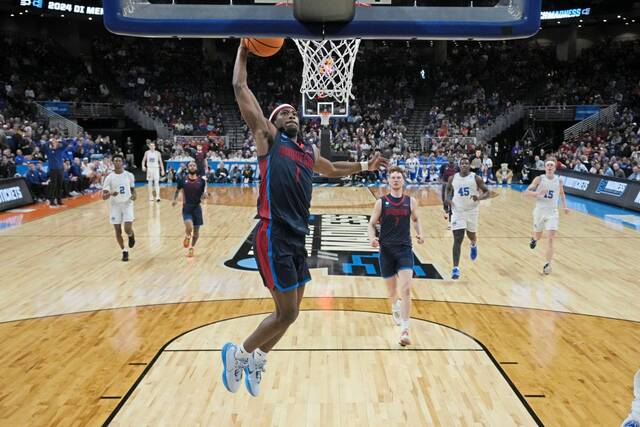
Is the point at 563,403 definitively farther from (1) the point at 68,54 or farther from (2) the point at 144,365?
(1) the point at 68,54

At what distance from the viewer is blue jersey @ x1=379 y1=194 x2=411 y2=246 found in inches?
260

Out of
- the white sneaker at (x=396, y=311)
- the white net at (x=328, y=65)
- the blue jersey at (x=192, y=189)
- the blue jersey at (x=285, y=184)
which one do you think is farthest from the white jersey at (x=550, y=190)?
the blue jersey at (x=285, y=184)

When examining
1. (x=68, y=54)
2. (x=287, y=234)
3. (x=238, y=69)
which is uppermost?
(x=68, y=54)

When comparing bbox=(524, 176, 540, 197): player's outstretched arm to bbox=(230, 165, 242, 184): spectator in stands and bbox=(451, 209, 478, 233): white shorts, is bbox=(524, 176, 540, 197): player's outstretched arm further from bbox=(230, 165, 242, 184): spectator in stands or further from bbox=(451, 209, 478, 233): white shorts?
bbox=(230, 165, 242, 184): spectator in stands

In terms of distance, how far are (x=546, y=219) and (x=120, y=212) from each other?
7246mm

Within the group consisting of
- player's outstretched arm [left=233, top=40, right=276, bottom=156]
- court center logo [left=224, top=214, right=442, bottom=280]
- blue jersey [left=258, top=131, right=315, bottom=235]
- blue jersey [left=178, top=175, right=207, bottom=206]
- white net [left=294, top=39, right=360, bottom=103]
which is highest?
white net [left=294, top=39, right=360, bottom=103]

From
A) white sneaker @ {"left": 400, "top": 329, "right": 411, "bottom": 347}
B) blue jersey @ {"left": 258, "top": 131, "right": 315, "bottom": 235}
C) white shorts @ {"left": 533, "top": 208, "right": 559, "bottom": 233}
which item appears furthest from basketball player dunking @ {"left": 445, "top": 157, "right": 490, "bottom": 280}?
blue jersey @ {"left": 258, "top": 131, "right": 315, "bottom": 235}

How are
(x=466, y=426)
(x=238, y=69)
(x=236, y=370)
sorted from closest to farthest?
(x=238, y=69) < (x=236, y=370) < (x=466, y=426)

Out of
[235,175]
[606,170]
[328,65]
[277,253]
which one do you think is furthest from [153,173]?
[606,170]

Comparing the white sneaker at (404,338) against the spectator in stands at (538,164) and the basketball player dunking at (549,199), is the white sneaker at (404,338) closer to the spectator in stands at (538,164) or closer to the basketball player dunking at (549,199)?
the basketball player dunking at (549,199)

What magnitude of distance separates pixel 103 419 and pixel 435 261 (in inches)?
283

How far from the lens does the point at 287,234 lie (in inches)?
152

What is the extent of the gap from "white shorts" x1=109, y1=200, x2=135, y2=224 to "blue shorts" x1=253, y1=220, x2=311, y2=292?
23.2 feet

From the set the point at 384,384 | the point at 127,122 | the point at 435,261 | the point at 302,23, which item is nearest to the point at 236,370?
the point at 384,384
